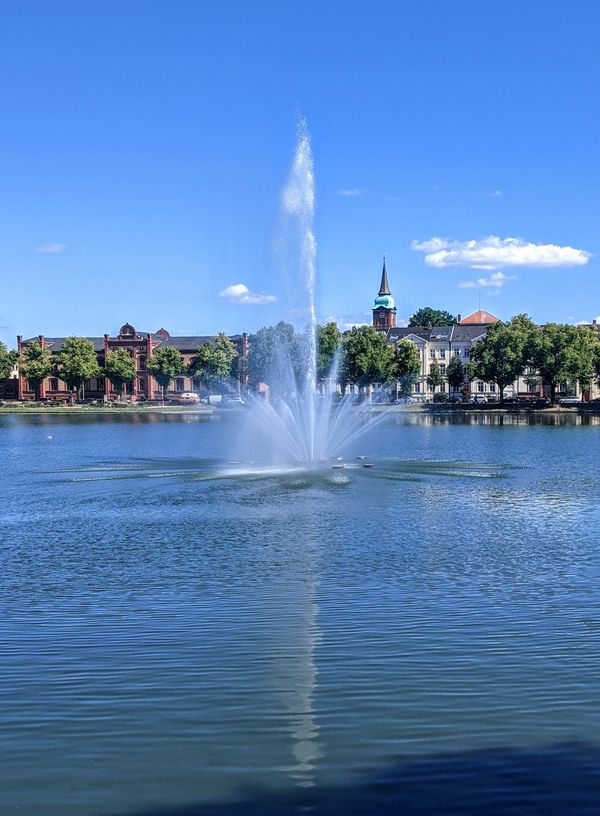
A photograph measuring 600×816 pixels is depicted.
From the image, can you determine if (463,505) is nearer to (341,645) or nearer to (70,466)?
(341,645)

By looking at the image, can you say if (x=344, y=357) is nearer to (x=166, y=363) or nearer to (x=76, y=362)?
(x=166, y=363)

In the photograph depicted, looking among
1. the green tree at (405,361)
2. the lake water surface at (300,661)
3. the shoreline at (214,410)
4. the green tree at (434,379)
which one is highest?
the green tree at (405,361)

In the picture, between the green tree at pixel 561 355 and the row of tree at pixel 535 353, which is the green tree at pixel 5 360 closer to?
the row of tree at pixel 535 353

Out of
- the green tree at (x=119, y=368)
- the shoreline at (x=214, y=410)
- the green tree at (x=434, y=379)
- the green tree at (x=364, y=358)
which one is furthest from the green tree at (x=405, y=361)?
the green tree at (x=119, y=368)

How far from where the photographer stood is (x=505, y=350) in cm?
14350

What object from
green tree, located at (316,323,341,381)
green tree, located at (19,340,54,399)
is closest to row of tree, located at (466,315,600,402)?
green tree, located at (316,323,341,381)

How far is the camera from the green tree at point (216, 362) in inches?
6442

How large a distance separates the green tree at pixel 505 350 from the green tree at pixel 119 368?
2508 inches

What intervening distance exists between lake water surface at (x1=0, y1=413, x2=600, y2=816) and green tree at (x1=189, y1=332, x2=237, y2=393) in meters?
130

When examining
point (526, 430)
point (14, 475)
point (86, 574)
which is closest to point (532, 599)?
point (86, 574)

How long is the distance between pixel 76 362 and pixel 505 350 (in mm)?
73319

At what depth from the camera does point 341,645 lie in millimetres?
16109

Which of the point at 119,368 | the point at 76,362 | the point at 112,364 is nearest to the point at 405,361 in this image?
the point at 119,368

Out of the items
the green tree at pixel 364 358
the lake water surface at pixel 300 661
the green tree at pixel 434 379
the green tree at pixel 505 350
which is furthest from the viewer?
the green tree at pixel 434 379
